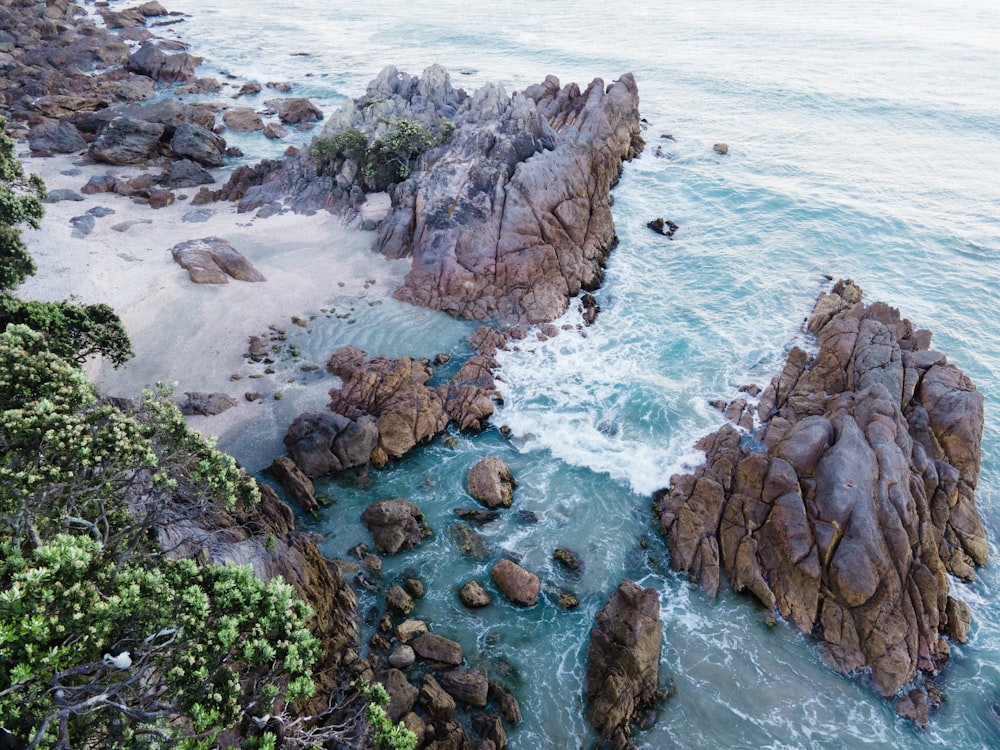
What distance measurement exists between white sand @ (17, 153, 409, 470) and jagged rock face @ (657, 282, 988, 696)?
74.9 feet

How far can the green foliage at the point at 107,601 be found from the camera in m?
10.7

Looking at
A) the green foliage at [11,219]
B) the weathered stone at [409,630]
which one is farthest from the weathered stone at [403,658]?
the green foliage at [11,219]

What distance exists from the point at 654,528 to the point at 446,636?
11273 millimetres

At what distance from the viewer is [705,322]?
4266cm

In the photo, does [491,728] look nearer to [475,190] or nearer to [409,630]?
[409,630]

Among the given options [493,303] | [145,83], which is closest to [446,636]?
[493,303]

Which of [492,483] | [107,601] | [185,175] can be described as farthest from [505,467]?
[185,175]

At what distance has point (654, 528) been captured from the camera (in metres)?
28.9

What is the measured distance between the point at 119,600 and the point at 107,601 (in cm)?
86

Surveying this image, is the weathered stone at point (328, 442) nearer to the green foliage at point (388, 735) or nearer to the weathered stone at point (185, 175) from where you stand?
the green foliage at point (388, 735)

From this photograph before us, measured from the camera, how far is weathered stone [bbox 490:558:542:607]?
25469 millimetres

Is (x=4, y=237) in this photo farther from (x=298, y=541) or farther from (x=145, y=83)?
(x=145, y=83)

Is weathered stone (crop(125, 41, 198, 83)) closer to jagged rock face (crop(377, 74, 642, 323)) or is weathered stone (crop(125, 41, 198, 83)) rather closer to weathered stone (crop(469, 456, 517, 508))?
jagged rock face (crop(377, 74, 642, 323))

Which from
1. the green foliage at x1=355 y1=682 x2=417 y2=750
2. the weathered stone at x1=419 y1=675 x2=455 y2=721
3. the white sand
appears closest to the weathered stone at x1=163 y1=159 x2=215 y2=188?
the white sand
